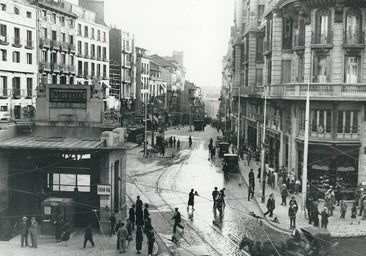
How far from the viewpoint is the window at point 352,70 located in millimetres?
35156

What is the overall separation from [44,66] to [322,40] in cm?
3689

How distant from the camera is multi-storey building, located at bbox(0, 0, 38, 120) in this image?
167 ft

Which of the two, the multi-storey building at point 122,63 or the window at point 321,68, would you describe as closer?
the window at point 321,68

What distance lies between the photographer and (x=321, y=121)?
35000 millimetres

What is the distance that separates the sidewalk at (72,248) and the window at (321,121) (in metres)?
17.4

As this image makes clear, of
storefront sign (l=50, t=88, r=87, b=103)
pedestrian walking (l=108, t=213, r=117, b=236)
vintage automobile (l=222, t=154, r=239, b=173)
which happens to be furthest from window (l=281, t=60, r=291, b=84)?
pedestrian walking (l=108, t=213, r=117, b=236)

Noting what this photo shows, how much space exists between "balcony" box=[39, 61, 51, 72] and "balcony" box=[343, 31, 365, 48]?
38068 millimetres

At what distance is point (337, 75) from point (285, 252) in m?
19.8

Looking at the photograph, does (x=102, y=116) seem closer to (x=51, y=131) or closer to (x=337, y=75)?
(x=51, y=131)

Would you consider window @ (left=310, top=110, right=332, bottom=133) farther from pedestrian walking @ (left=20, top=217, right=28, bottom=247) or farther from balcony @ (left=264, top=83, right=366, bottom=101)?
pedestrian walking @ (left=20, top=217, right=28, bottom=247)

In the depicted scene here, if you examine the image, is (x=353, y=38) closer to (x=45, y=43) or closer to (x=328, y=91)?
(x=328, y=91)

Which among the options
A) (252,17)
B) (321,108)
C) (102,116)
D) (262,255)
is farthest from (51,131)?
(252,17)

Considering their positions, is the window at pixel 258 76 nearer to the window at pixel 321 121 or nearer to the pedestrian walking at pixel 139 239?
the window at pixel 321 121

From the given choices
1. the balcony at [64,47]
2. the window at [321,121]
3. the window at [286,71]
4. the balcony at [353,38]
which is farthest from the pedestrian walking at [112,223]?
the balcony at [64,47]
